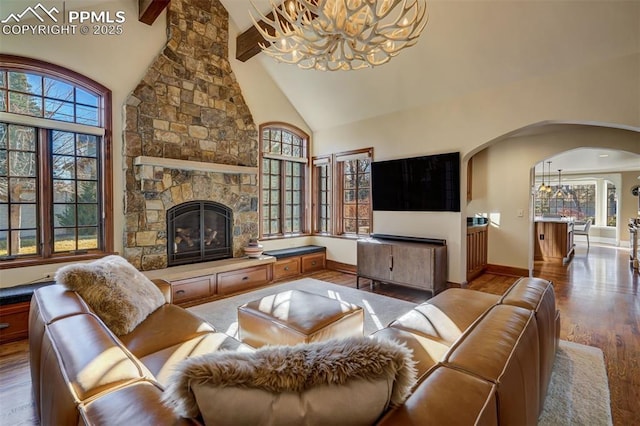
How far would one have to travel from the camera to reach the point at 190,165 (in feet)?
13.9

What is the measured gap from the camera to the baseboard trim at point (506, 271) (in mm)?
5310

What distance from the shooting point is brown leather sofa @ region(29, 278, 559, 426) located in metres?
0.85

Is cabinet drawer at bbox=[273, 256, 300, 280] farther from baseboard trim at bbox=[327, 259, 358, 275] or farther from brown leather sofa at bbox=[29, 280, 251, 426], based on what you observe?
brown leather sofa at bbox=[29, 280, 251, 426]

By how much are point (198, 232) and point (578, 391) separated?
4.56 metres

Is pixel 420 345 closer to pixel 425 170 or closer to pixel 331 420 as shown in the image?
pixel 331 420

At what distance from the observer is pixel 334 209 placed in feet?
19.5

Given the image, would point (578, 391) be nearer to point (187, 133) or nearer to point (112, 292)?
point (112, 292)

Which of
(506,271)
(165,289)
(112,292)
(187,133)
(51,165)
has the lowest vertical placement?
(506,271)

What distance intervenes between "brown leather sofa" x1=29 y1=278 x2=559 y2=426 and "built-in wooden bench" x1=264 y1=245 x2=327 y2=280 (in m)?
3.10

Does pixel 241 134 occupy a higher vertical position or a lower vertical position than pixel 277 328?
higher

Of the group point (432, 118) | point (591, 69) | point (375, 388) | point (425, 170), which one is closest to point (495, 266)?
point (425, 170)

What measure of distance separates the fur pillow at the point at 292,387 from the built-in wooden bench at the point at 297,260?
173 inches

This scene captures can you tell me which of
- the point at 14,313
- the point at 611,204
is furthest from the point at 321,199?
the point at 611,204

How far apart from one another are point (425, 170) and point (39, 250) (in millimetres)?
5127
